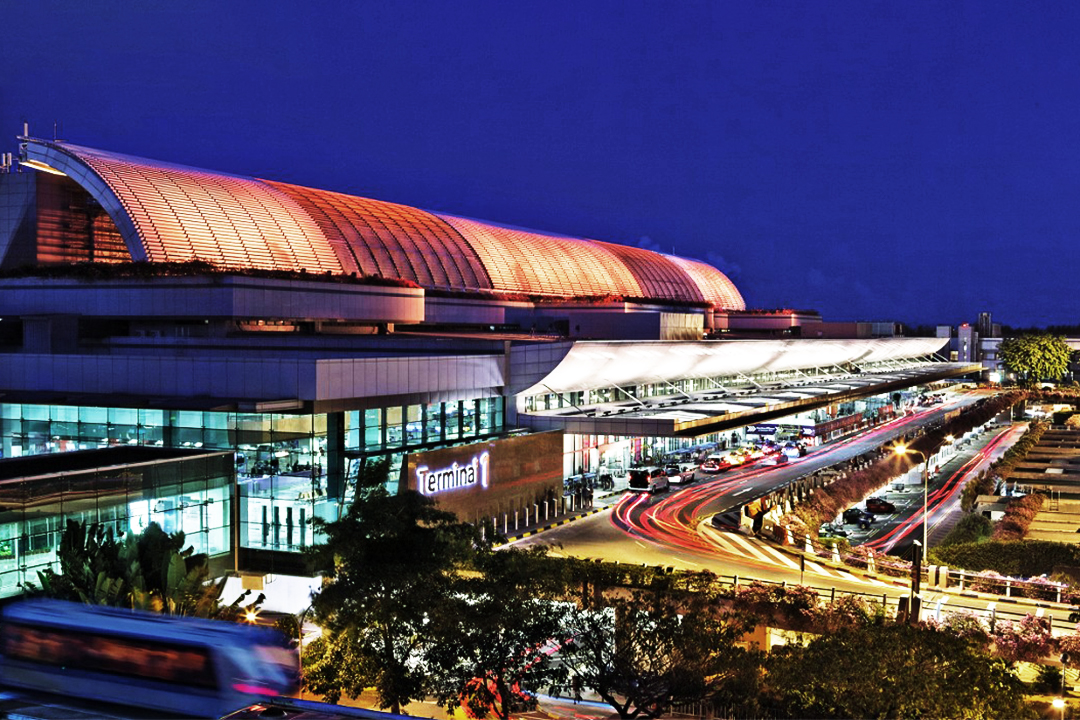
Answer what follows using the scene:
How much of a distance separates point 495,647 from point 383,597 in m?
3.07

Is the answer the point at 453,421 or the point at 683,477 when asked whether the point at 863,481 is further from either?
the point at 453,421

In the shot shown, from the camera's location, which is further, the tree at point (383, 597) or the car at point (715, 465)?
the car at point (715, 465)

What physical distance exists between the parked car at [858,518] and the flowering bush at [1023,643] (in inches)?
1168

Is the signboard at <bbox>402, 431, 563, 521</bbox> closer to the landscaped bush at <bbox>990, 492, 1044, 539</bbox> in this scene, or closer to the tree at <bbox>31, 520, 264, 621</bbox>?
the tree at <bbox>31, 520, 264, 621</bbox>

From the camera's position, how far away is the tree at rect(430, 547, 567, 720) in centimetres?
2409

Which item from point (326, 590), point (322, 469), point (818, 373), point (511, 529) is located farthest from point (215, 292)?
point (818, 373)

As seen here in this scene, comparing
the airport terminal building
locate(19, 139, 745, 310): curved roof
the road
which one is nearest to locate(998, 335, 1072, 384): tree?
locate(19, 139, 745, 310): curved roof

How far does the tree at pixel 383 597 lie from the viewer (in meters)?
24.8

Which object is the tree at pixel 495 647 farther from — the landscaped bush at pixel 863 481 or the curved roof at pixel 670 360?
the curved roof at pixel 670 360

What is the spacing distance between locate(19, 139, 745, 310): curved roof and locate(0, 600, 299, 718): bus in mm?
45607

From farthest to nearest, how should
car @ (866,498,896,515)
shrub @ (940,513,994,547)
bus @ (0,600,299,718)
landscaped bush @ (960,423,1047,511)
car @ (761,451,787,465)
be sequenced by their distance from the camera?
car @ (761,451,787,465) → car @ (866,498,896,515) → landscaped bush @ (960,423,1047,511) → shrub @ (940,513,994,547) → bus @ (0,600,299,718)

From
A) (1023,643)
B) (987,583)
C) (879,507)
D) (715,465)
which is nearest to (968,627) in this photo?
(1023,643)

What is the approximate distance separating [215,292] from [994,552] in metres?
40.8

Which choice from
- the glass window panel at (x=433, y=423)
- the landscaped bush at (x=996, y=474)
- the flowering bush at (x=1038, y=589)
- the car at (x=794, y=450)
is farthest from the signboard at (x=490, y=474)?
the car at (x=794, y=450)
